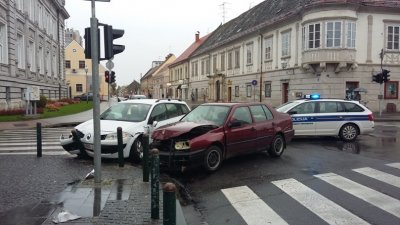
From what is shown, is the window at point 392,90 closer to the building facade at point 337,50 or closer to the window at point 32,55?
the building facade at point 337,50

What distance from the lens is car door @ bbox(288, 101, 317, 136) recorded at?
14148mm

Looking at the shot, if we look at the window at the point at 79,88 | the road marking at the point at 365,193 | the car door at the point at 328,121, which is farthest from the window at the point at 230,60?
the window at the point at 79,88

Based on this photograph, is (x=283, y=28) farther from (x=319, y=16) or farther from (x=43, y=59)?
(x=43, y=59)

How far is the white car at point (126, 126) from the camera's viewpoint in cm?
931

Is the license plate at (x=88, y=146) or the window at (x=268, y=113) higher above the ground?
the window at (x=268, y=113)

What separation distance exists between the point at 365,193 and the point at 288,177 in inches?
65.1

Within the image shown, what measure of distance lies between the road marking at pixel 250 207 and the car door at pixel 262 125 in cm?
273

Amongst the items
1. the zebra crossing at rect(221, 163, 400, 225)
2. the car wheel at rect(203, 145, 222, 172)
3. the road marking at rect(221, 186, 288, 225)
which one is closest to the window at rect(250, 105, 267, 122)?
the car wheel at rect(203, 145, 222, 172)

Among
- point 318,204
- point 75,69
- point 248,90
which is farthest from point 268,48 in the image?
point 75,69

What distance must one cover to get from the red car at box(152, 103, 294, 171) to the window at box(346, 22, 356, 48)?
20.6 m

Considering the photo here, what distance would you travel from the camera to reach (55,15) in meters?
53.5

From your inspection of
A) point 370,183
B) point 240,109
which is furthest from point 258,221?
point 240,109

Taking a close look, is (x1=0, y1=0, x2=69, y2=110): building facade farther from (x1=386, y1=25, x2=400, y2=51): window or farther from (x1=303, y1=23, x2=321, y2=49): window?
(x1=386, y1=25, x2=400, y2=51): window

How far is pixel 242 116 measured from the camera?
31.6 feet
